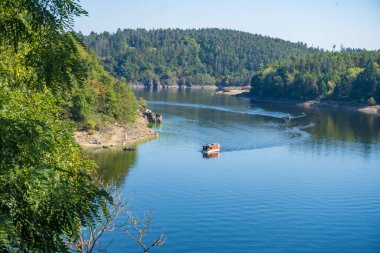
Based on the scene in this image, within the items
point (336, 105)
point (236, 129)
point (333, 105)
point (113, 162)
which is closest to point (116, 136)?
point (113, 162)

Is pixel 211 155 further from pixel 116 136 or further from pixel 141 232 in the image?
pixel 141 232

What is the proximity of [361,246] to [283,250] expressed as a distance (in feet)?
29.1

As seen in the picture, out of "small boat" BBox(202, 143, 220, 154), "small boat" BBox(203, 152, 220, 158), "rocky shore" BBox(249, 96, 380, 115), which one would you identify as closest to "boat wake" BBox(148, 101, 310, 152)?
"small boat" BBox(202, 143, 220, 154)

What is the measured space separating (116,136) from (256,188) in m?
39.0

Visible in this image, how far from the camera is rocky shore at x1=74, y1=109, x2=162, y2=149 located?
88.1 m

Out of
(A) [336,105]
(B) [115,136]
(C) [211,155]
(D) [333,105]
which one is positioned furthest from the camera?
(D) [333,105]

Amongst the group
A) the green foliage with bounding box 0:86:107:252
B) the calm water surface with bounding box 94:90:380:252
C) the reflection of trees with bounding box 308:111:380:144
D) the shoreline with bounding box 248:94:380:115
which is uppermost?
the green foliage with bounding box 0:86:107:252

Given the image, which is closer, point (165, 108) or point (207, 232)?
point (207, 232)

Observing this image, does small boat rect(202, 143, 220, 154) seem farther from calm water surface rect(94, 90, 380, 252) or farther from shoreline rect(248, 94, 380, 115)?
shoreline rect(248, 94, 380, 115)

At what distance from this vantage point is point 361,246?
Result: 48.0 metres

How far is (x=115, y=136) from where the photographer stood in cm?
9494

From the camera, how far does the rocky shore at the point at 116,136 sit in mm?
88106

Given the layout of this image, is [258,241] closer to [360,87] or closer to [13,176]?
[13,176]

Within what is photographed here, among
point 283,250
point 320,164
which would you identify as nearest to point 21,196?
point 283,250
